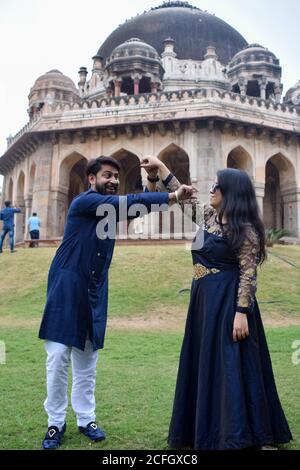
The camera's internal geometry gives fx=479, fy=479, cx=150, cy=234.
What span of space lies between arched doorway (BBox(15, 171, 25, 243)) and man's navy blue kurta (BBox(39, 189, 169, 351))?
22.1m

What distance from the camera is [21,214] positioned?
25.1m

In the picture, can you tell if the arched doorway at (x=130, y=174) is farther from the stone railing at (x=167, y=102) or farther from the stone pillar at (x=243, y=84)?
the stone pillar at (x=243, y=84)

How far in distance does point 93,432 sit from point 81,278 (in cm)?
Result: 104

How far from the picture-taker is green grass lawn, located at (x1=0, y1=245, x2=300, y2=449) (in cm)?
349

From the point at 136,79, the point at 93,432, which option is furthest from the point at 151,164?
the point at 136,79

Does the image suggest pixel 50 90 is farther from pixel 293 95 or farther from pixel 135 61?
pixel 293 95

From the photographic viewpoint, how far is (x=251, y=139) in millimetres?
20516

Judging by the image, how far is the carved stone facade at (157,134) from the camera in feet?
64.2

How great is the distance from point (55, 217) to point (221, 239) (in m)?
18.3

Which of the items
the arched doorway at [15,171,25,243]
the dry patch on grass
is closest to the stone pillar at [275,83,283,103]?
the arched doorway at [15,171,25,243]

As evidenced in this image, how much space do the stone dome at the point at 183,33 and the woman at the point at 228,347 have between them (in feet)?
86.3

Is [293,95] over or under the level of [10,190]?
over

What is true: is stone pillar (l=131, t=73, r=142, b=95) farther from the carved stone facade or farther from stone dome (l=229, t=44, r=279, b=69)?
stone dome (l=229, t=44, r=279, b=69)

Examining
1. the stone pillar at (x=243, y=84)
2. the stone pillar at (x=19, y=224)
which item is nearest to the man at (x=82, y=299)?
the stone pillar at (x=19, y=224)
